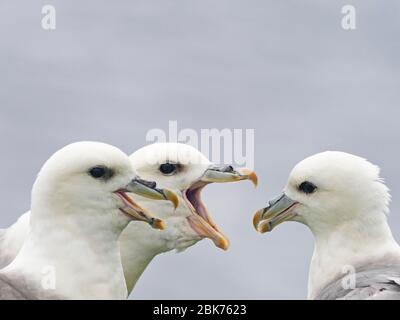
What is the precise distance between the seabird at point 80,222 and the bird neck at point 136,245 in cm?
147

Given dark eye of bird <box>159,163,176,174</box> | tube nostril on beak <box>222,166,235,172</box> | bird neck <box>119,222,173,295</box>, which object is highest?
dark eye of bird <box>159,163,176,174</box>

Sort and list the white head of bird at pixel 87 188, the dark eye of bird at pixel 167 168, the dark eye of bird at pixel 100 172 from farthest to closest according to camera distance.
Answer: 1. the dark eye of bird at pixel 167 168
2. the dark eye of bird at pixel 100 172
3. the white head of bird at pixel 87 188

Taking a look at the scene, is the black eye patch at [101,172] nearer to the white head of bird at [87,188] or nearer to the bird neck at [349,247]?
the white head of bird at [87,188]

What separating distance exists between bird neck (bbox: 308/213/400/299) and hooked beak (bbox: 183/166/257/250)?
3.79ft

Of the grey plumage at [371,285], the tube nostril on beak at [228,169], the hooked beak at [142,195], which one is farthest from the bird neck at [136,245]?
the grey plumage at [371,285]

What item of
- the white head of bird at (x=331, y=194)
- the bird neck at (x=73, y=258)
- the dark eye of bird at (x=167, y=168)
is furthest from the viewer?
the dark eye of bird at (x=167, y=168)

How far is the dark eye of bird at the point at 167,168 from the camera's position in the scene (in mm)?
21672

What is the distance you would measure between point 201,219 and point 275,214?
2.90 feet

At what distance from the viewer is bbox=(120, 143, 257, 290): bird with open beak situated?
21.5 metres

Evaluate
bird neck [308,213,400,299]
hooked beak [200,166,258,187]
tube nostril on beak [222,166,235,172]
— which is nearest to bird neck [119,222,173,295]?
hooked beak [200,166,258,187]

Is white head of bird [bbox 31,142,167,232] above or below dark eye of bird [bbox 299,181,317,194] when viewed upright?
above

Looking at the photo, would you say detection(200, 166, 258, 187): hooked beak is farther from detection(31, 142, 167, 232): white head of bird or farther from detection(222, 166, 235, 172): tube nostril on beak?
detection(31, 142, 167, 232): white head of bird

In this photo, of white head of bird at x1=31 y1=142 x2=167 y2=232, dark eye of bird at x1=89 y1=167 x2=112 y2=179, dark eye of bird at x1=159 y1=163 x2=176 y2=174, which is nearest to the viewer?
white head of bird at x1=31 y1=142 x2=167 y2=232

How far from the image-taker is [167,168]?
2167cm
